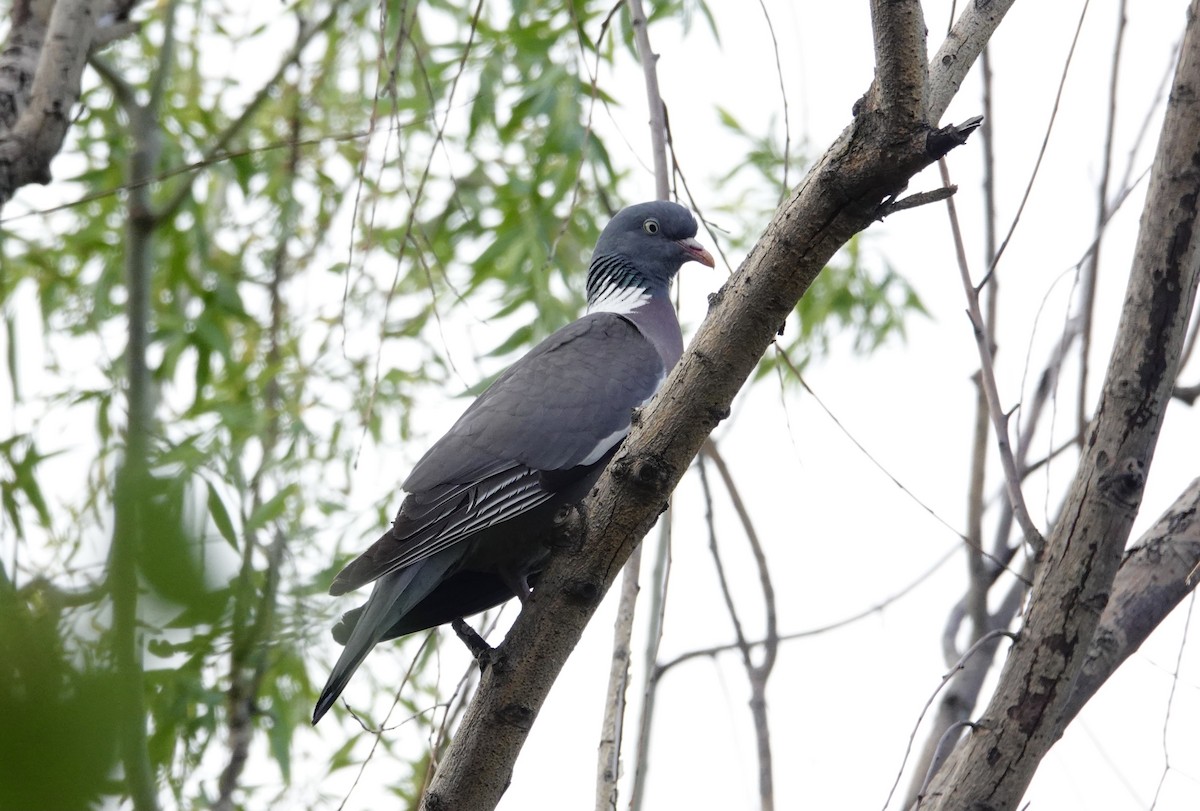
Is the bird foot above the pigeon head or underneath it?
underneath

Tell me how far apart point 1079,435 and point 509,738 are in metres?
1.65

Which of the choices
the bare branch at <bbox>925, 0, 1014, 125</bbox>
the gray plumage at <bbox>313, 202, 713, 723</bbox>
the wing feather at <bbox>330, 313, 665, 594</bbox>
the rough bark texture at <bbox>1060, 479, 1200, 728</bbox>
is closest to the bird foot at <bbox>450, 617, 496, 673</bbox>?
the gray plumage at <bbox>313, 202, 713, 723</bbox>

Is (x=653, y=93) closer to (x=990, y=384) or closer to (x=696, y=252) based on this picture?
(x=990, y=384)

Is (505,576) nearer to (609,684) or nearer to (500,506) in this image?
(500,506)

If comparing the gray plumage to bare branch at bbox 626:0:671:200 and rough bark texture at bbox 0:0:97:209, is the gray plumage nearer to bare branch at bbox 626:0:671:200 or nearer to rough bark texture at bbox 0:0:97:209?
bare branch at bbox 626:0:671:200

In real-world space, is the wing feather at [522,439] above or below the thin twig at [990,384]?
above

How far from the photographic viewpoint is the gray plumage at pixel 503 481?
2.91m

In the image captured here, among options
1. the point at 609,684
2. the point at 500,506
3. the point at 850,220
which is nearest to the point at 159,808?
the point at 850,220

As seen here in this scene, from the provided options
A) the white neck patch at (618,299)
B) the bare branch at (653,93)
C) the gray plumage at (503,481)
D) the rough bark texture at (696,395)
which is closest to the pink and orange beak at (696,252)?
the white neck patch at (618,299)

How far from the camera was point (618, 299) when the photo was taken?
4.23 meters

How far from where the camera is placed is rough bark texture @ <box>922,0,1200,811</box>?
7.14 feet

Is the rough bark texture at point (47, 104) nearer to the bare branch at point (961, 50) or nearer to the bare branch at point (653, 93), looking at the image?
the bare branch at point (653, 93)

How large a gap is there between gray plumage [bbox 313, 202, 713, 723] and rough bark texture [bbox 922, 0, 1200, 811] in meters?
1.14

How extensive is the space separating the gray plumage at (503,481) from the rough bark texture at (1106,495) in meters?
1.14
